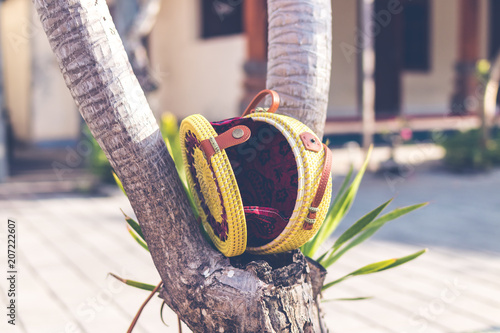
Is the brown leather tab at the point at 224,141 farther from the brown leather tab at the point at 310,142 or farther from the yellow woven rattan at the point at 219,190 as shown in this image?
the brown leather tab at the point at 310,142

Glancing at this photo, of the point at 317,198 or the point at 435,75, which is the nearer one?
the point at 317,198

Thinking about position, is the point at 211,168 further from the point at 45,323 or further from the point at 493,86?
Result: the point at 493,86

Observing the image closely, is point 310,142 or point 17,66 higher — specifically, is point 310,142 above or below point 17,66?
above

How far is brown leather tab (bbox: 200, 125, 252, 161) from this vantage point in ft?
4.71

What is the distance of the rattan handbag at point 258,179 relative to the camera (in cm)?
143

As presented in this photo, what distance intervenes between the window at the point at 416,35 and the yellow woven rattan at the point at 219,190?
10019 millimetres

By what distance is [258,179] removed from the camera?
1.65m

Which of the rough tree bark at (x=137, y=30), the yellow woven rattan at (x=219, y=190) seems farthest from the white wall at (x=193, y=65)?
the yellow woven rattan at (x=219, y=190)

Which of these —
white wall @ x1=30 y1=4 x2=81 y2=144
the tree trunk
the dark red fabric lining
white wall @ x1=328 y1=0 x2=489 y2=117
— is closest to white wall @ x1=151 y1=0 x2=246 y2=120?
white wall @ x1=30 y1=4 x2=81 y2=144

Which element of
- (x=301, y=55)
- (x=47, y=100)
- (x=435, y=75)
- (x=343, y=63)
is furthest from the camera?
(x=435, y=75)

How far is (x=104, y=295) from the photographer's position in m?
3.63

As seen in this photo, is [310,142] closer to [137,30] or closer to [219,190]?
[219,190]

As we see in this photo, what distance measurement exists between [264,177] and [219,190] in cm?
23

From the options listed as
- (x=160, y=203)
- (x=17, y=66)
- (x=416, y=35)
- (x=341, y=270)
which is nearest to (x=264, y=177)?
(x=160, y=203)
